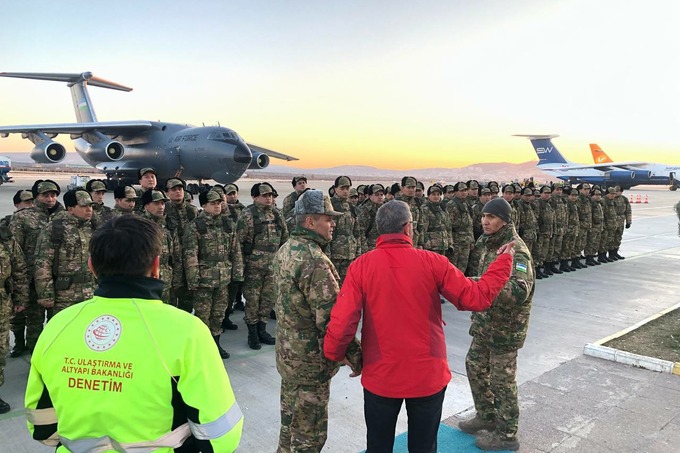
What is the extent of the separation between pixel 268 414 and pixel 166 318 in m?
2.79

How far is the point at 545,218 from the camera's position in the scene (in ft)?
31.3

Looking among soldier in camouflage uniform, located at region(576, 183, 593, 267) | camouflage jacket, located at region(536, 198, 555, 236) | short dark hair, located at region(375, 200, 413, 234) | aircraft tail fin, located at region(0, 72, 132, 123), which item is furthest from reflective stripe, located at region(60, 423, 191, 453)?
aircraft tail fin, located at region(0, 72, 132, 123)

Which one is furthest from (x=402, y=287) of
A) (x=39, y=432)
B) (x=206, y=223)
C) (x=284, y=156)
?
(x=284, y=156)

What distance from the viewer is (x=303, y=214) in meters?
2.81

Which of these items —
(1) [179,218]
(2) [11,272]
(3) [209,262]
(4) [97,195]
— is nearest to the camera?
(2) [11,272]

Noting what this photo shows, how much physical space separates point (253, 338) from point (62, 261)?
2193mm

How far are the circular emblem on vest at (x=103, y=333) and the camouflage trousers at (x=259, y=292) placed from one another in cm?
430

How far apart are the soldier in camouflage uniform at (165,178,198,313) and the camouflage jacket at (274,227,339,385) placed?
119 inches

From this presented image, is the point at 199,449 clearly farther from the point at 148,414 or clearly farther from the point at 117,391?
the point at 117,391

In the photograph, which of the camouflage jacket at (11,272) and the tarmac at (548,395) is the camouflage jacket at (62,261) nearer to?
the camouflage jacket at (11,272)

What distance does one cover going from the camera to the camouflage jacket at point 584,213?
34.9ft

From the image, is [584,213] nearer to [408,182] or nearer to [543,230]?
[543,230]

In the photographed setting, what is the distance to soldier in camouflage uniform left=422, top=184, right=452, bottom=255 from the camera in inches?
316

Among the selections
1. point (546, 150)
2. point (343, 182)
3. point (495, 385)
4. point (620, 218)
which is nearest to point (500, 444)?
point (495, 385)
